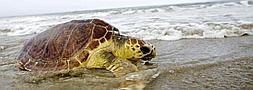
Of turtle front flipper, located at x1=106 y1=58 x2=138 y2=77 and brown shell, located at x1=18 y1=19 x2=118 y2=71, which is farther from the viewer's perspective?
brown shell, located at x1=18 y1=19 x2=118 y2=71

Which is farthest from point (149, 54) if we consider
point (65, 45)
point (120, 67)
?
point (65, 45)

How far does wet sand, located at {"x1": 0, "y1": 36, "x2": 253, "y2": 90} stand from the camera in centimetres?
294

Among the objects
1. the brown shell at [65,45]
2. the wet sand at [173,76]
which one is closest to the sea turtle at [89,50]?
the brown shell at [65,45]

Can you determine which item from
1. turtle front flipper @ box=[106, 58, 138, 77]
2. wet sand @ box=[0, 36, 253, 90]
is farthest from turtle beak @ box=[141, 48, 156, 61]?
turtle front flipper @ box=[106, 58, 138, 77]

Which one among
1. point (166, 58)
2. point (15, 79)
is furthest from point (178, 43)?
point (15, 79)

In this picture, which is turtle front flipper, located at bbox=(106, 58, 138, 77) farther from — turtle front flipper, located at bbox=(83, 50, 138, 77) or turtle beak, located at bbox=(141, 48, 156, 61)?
turtle beak, located at bbox=(141, 48, 156, 61)

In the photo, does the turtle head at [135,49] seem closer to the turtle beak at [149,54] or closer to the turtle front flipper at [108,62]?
the turtle beak at [149,54]

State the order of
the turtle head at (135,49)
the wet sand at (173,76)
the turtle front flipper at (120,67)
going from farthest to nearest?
the turtle head at (135,49), the turtle front flipper at (120,67), the wet sand at (173,76)

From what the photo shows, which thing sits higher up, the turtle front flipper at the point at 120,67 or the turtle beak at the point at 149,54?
the turtle beak at the point at 149,54

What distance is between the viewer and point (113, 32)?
4.00 meters

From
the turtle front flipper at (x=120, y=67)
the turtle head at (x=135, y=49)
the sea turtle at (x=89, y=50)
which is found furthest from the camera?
the turtle head at (x=135, y=49)

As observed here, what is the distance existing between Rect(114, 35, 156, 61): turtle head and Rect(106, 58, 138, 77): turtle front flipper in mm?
167

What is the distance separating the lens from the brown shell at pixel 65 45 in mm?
3793

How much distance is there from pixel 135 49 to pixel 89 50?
0.54m
